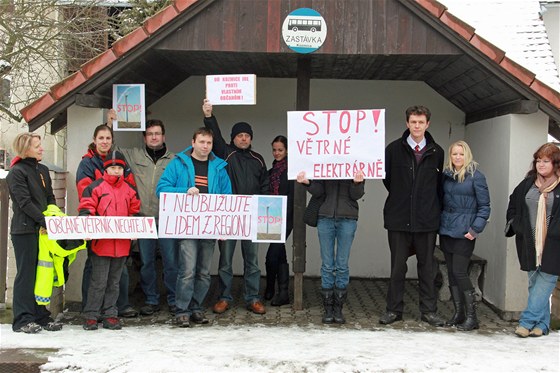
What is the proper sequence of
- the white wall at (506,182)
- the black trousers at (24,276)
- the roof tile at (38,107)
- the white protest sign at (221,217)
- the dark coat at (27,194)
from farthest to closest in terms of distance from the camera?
the white wall at (506,182) < the roof tile at (38,107) < the white protest sign at (221,217) < the black trousers at (24,276) < the dark coat at (27,194)

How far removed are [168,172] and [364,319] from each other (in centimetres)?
253

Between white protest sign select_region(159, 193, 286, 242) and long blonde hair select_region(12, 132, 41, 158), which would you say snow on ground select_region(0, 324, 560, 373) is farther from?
long blonde hair select_region(12, 132, 41, 158)

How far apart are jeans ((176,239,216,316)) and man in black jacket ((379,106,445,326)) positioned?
6.05ft

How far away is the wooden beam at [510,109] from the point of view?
248 inches

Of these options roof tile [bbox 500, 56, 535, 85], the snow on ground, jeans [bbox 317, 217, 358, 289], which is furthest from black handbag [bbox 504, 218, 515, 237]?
jeans [bbox 317, 217, 358, 289]

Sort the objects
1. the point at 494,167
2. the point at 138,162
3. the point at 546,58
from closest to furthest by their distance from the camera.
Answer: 1. the point at 138,162
2. the point at 494,167
3. the point at 546,58

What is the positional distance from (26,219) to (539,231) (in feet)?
15.6

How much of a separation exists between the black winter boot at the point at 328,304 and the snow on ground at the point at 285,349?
0.20 meters

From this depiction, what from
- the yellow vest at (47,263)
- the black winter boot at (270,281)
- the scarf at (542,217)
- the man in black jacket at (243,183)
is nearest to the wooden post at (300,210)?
the man in black jacket at (243,183)

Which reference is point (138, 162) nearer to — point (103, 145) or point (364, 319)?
point (103, 145)

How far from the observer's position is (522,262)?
19.7ft

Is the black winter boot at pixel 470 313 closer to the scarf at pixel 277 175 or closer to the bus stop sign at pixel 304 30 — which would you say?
the scarf at pixel 277 175

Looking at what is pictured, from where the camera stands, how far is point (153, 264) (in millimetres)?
6531

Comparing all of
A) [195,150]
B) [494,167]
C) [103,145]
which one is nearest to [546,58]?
[494,167]
